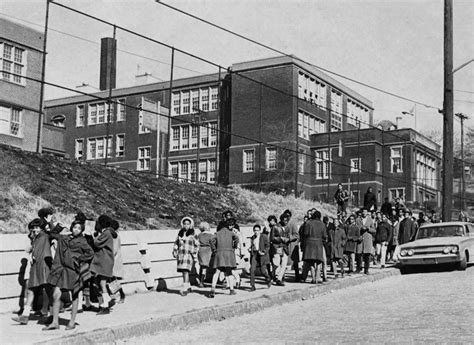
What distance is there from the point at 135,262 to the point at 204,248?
1.54 metres

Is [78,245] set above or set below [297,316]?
above

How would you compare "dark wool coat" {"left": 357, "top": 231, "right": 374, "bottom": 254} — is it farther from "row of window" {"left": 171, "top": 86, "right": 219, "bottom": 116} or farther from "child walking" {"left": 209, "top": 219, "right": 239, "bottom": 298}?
"row of window" {"left": 171, "top": 86, "right": 219, "bottom": 116}

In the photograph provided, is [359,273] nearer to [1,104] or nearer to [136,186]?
[136,186]

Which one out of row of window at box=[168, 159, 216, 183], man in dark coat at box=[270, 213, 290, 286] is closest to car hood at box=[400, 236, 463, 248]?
man in dark coat at box=[270, 213, 290, 286]

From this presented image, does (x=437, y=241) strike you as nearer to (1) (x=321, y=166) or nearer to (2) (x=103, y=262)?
(2) (x=103, y=262)

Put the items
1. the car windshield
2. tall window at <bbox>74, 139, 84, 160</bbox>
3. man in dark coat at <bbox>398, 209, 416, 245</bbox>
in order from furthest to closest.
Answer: tall window at <bbox>74, 139, 84, 160</bbox>
man in dark coat at <bbox>398, 209, 416, 245</bbox>
the car windshield

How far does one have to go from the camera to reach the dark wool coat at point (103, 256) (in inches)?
439

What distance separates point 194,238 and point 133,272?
4.88 feet

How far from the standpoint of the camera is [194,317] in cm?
1119

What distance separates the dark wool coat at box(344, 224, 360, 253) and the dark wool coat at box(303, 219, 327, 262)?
2.88m

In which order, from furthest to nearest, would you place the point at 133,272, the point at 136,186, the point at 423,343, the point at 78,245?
the point at 136,186 < the point at 133,272 < the point at 78,245 < the point at 423,343

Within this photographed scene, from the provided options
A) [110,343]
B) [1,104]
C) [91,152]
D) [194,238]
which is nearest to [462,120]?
[91,152]

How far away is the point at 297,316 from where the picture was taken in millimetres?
11891

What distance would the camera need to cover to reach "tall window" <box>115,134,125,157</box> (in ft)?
214
